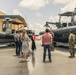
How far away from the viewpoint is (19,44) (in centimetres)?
1733

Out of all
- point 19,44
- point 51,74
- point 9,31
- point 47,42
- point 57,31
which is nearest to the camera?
point 51,74

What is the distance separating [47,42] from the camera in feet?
44.7

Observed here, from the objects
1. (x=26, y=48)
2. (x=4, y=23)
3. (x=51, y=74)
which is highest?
(x=4, y=23)

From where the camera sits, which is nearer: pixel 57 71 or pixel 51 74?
pixel 51 74

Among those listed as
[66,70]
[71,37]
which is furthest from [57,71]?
[71,37]

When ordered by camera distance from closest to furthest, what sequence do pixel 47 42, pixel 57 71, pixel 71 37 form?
pixel 57 71, pixel 47 42, pixel 71 37

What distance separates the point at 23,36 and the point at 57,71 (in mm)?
4234

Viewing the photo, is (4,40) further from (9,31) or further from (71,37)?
(71,37)

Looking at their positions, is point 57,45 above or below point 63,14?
below

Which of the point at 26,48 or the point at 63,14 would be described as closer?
the point at 26,48

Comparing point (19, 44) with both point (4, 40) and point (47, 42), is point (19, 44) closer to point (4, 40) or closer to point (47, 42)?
point (47, 42)

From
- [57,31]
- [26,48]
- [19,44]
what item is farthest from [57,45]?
[26,48]

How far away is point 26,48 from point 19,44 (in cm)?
342

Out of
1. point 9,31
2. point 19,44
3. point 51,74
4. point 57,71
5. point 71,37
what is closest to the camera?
point 51,74
